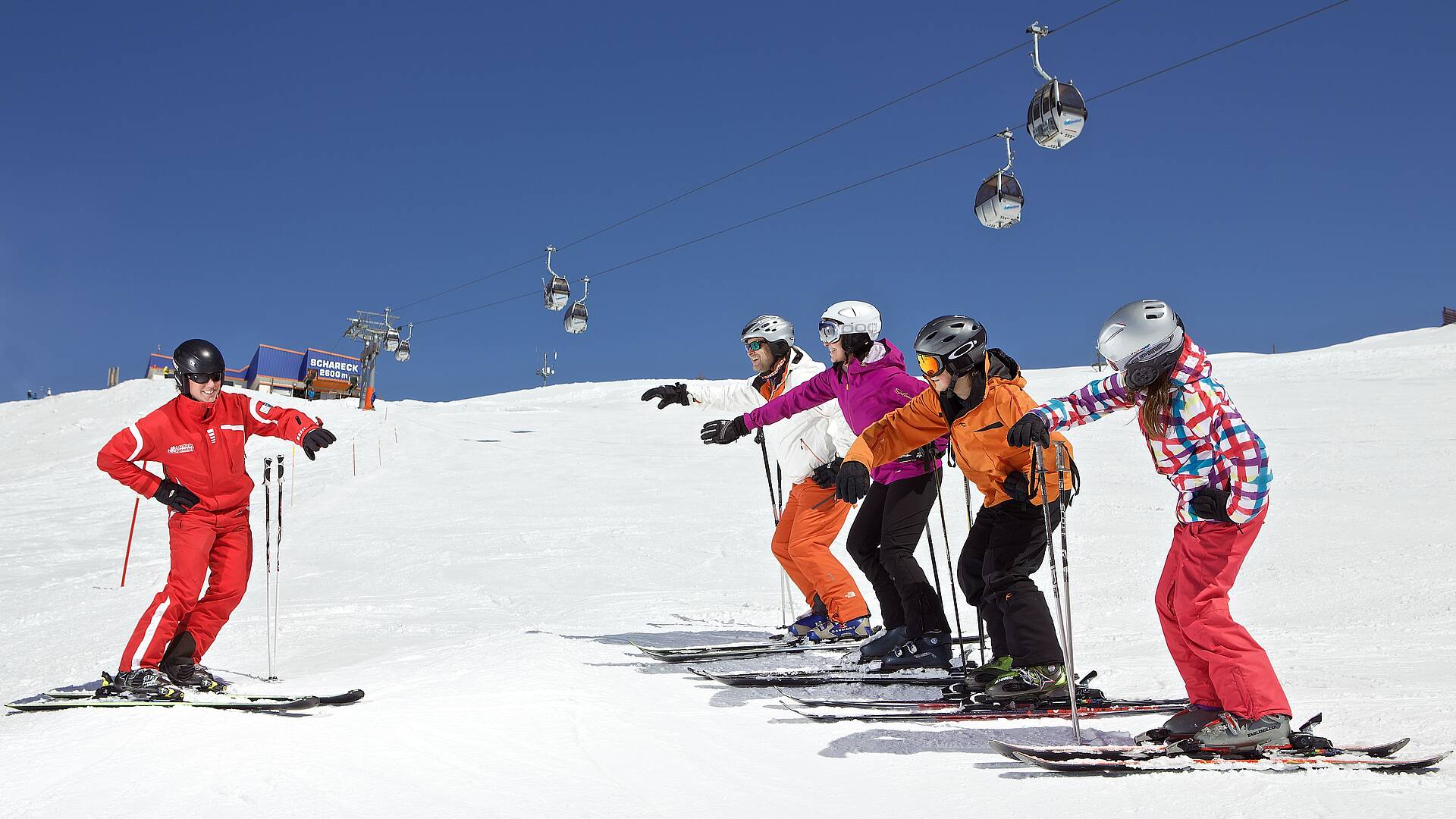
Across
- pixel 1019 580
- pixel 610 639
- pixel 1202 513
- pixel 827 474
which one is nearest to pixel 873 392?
pixel 827 474

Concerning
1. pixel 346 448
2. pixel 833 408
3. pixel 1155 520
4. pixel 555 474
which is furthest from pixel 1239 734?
pixel 346 448

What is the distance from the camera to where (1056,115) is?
970cm

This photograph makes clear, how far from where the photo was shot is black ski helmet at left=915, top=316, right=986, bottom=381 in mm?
4281

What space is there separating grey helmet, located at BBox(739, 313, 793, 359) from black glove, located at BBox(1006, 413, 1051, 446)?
2.95m

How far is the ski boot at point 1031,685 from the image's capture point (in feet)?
13.4

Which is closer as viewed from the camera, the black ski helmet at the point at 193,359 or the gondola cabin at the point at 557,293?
the black ski helmet at the point at 193,359

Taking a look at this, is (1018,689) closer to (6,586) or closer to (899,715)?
(899,715)

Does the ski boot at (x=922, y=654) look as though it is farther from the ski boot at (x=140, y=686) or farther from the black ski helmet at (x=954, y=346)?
the ski boot at (x=140, y=686)

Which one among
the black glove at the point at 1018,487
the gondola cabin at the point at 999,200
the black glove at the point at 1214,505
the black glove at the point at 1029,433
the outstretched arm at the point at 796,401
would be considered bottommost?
the black glove at the point at 1214,505

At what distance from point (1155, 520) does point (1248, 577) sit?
3064 millimetres

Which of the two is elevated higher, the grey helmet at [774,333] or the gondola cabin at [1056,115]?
the gondola cabin at [1056,115]

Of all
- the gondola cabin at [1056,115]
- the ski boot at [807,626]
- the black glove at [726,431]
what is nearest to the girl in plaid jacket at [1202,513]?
the black glove at [726,431]

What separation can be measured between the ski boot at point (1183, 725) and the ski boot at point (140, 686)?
4.23 metres

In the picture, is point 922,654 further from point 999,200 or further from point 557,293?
point 557,293
